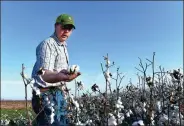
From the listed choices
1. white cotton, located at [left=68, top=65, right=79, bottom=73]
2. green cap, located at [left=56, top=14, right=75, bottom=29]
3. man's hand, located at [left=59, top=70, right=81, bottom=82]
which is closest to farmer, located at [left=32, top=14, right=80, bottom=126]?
green cap, located at [left=56, top=14, right=75, bottom=29]

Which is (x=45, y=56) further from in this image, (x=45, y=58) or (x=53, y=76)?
(x=53, y=76)

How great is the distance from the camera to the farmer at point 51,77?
156 inches

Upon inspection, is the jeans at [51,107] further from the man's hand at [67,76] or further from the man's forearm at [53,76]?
the man's hand at [67,76]

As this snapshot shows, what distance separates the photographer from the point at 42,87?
3.98m

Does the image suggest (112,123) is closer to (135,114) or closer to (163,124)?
(163,124)

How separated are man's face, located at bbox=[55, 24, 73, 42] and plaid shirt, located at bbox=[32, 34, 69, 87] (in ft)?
0.15

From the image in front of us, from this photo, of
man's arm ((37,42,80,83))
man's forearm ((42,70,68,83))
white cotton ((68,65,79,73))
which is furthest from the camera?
man's arm ((37,42,80,83))

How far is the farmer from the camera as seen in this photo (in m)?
3.96

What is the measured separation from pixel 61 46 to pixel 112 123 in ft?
4.12

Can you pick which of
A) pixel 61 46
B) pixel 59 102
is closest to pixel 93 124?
pixel 59 102

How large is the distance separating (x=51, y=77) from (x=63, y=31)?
0.72 m

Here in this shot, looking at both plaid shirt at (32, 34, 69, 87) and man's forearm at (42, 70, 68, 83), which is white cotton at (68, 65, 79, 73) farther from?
plaid shirt at (32, 34, 69, 87)

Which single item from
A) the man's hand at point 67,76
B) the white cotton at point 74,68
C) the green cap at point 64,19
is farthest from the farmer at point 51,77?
the white cotton at point 74,68

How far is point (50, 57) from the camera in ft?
13.4
